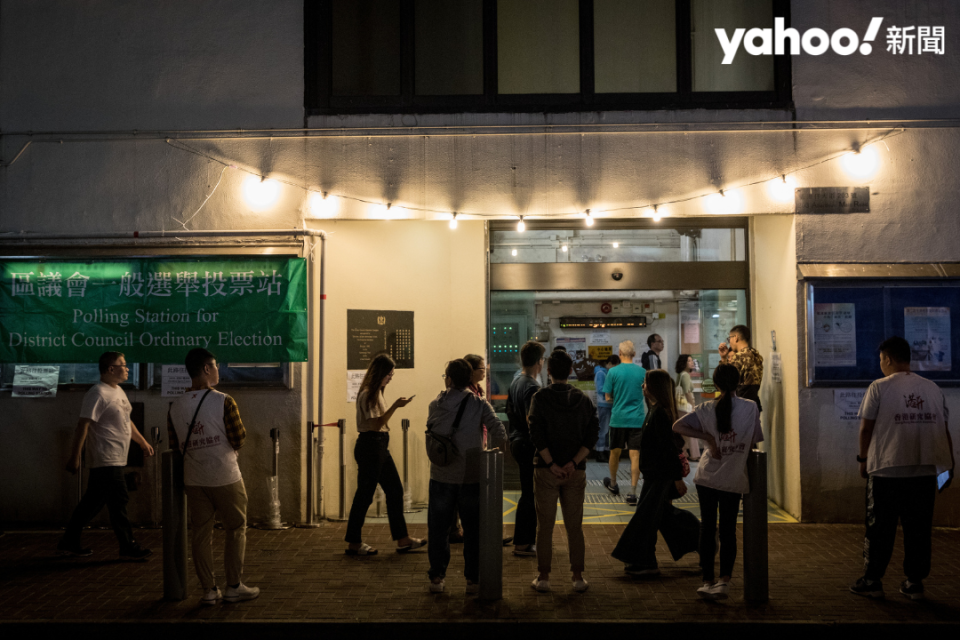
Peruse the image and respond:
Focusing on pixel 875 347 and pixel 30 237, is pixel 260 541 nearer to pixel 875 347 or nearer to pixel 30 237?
pixel 30 237

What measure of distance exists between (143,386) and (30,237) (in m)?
1.97

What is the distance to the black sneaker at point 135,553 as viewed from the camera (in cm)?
677

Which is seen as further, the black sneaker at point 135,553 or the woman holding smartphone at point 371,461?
the woman holding smartphone at point 371,461

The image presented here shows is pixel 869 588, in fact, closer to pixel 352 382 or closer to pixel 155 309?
pixel 352 382

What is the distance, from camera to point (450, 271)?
369 inches

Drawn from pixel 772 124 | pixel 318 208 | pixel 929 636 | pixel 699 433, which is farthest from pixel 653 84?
pixel 929 636

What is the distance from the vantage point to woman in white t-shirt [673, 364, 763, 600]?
554 cm

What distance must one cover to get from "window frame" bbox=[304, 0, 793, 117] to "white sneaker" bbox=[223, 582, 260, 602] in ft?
16.1

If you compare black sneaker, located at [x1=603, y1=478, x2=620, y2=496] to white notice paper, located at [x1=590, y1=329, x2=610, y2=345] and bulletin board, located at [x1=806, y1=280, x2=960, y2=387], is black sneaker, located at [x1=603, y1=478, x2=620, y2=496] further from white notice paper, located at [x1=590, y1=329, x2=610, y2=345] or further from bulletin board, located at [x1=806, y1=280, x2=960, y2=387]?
bulletin board, located at [x1=806, y1=280, x2=960, y2=387]

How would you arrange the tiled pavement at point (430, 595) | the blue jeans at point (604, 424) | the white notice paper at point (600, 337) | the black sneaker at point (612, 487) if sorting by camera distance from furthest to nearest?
1. the blue jeans at point (604, 424)
2. the white notice paper at point (600, 337)
3. the black sneaker at point (612, 487)
4. the tiled pavement at point (430, 595)

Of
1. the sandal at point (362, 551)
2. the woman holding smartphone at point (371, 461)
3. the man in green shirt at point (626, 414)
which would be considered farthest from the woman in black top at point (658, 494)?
the man in green shirt at point (626, 414)

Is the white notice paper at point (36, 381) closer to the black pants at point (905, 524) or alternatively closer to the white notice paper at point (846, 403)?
the black pants at point (905, 524)

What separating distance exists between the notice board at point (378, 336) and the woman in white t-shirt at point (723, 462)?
402cm

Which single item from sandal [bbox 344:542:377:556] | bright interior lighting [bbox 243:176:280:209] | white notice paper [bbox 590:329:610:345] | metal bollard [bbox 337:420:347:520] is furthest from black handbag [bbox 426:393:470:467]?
white notice paper [bbox 590:329:610:345]
